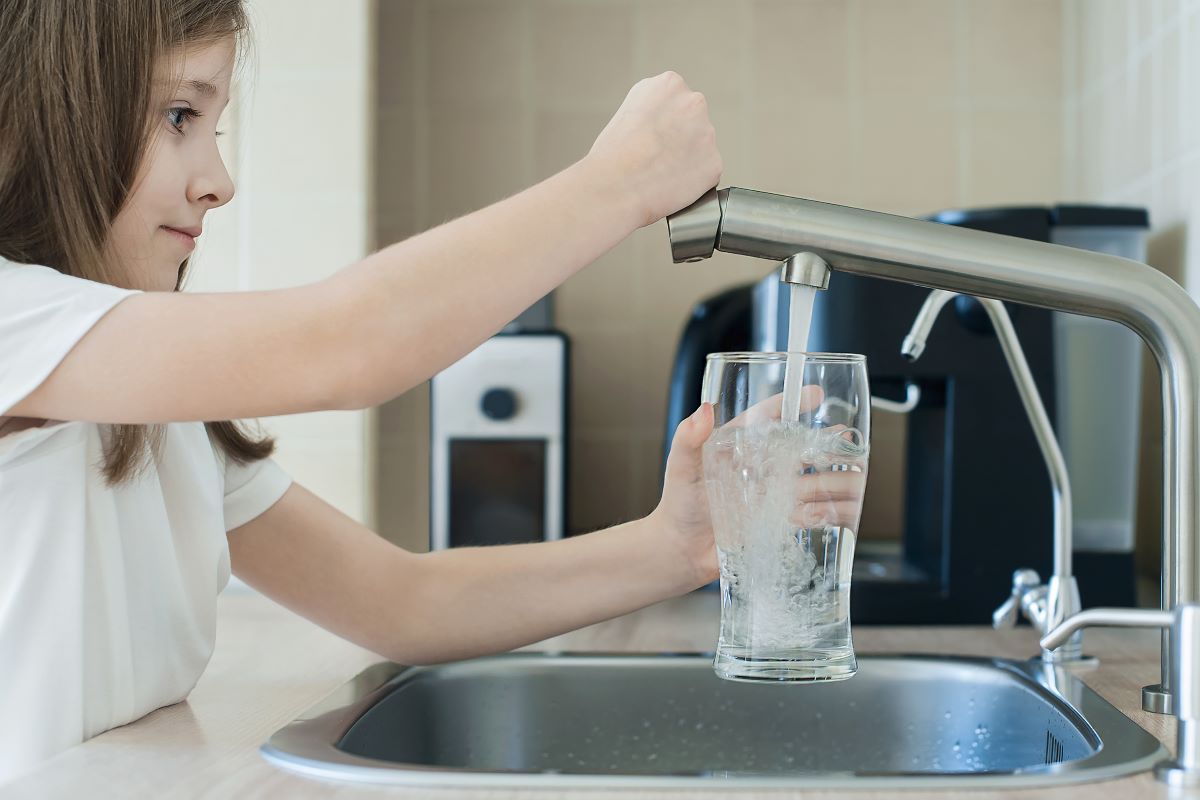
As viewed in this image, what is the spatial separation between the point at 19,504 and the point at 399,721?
0.28 m

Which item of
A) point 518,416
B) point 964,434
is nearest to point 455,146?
point 518,416

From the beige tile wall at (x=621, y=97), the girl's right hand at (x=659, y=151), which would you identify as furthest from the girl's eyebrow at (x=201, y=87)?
the beige tile wall at (x=621, y=97)

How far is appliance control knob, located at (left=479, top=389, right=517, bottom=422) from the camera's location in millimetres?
1479

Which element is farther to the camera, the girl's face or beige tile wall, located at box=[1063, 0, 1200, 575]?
beige tile wall, located at box=[1063, 0, 1200, 575]

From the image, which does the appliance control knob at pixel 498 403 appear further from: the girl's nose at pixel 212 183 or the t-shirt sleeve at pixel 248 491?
the girl's nose at pixel 212 183

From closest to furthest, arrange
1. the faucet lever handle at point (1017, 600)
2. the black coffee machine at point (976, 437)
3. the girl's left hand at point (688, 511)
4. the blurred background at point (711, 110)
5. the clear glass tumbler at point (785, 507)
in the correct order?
the clear glass tumbler at point (785, 507) < the girl's left hand at point (688, 511) < the faucet lever handle at point (1017, 600) < the black coffee machine at point (976, 437) < the blurred background at point (711, 110)

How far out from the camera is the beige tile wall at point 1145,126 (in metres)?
1.19

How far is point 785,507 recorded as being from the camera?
65cm

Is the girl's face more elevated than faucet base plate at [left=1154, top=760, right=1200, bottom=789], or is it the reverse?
the girl's face

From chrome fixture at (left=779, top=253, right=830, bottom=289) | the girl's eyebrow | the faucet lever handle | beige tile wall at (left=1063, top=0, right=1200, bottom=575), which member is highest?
beige tile wall at (left=1063, top=0, right=1200, bottom=575)

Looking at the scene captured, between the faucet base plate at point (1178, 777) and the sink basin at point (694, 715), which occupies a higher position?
the faucet base plate at point (1178, 777)

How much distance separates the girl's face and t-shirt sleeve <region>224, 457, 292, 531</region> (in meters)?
0.18

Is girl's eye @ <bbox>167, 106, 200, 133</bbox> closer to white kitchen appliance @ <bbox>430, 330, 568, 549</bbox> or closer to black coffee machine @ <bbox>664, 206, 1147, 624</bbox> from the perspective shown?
black coffee machine @ <bbox>664, 206, 1147, 624</bbox>

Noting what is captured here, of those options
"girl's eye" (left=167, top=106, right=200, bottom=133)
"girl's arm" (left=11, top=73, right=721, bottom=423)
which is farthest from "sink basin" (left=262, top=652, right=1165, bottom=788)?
"girl's eye" (left=167, top=106, right=200, bottom=133)
